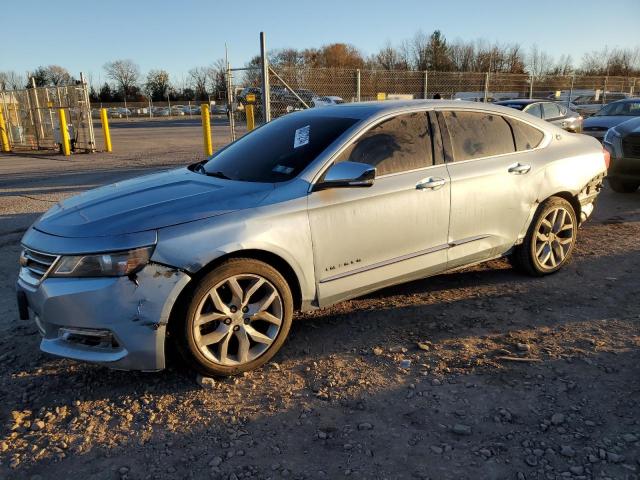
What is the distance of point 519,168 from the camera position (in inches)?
171

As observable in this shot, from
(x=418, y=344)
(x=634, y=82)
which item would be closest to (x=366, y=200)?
(x=418, y=344)

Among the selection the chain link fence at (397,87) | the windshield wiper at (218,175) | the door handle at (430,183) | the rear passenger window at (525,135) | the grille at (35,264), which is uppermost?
the chain link fence at (397,87)

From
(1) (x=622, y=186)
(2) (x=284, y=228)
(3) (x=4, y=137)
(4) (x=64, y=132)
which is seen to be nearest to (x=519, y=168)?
(2) (x=284, y=228)

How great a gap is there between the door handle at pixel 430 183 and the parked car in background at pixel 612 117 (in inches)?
443

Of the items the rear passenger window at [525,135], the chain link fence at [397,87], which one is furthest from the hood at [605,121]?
the rear passenger window at [525,135]

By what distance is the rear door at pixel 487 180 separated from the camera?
404 cm

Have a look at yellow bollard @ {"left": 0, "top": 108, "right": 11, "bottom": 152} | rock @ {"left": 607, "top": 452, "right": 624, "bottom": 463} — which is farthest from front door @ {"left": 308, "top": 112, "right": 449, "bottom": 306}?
yellow bollard @ {"left": 0, "top": 108, "right": 11, "bottom": 152}

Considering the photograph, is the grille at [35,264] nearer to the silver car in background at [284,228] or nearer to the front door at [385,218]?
the silver car in background at [284,228]

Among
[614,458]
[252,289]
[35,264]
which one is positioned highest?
[35,264]

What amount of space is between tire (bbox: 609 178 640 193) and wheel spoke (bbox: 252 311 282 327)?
7.73 meters

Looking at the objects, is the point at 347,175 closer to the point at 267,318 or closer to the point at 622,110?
the point at 267,318

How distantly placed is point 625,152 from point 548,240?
4.68 m

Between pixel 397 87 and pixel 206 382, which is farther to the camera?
pixel 397 87

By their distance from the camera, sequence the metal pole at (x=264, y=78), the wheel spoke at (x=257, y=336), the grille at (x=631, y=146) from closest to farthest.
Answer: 1. the wheel spoke at (x=257, y=336)
2. the grille at (x=631, y=146)
3. the metal pole at (x=264, y=78)
